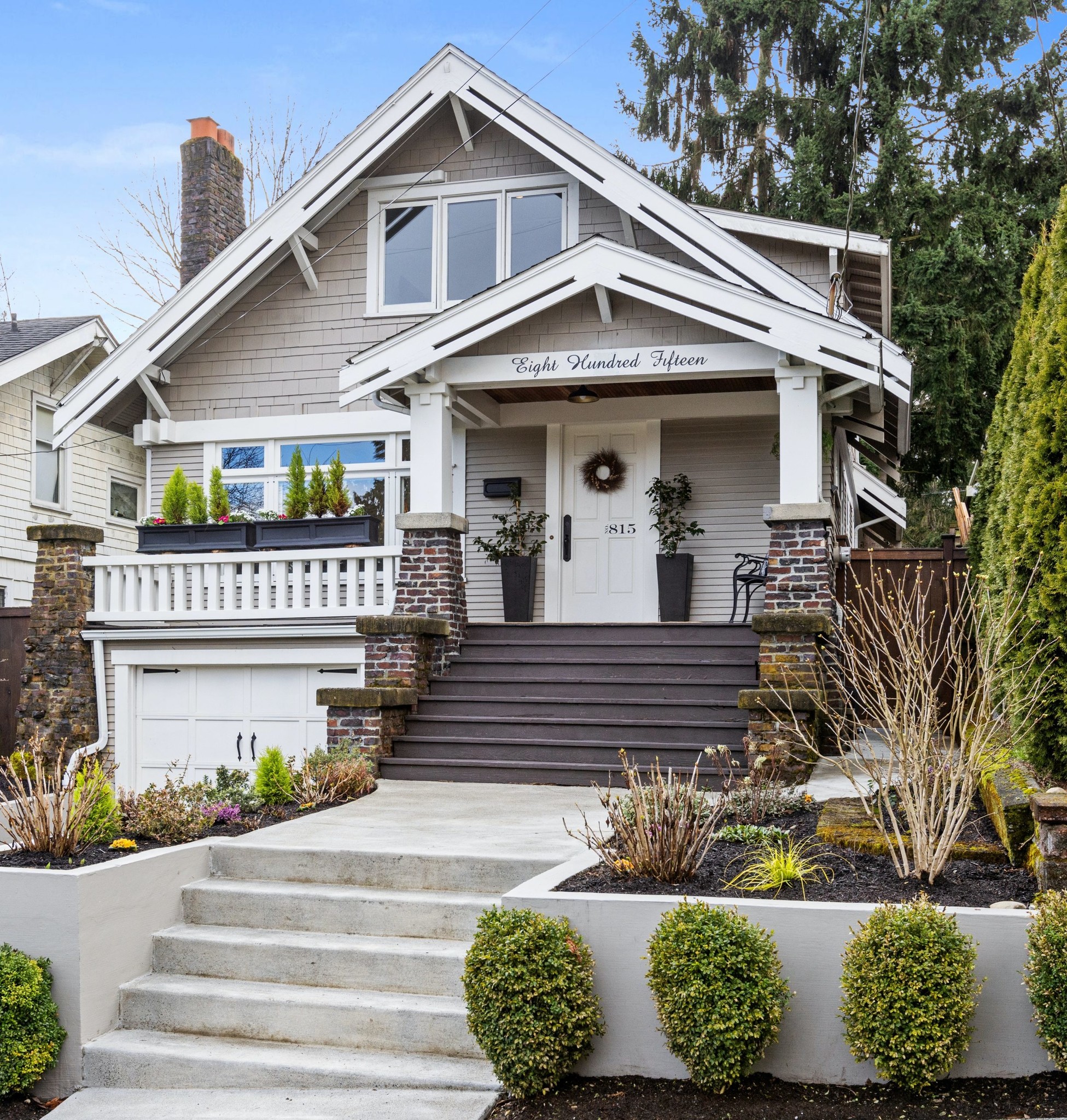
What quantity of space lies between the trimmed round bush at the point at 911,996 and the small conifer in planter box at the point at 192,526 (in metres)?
8.79

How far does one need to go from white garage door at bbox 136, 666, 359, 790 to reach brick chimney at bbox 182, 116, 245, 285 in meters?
5.72

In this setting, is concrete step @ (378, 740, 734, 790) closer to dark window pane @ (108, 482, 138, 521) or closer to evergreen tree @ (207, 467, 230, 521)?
evergreen tree @ (207, 467, 230, 521)

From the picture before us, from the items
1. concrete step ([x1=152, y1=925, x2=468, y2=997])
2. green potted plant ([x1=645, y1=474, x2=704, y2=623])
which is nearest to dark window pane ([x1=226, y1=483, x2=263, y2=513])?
green potted plant ([x1=645, y1=474, x2=704, y2=623])

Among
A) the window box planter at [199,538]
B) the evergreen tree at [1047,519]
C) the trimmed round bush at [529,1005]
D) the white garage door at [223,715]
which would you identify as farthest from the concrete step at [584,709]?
the trimmed round bush at [529,1005]

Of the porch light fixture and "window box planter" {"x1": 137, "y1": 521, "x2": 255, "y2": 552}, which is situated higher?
the porch light fixture

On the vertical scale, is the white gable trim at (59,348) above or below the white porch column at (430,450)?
above

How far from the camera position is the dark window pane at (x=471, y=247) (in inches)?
502

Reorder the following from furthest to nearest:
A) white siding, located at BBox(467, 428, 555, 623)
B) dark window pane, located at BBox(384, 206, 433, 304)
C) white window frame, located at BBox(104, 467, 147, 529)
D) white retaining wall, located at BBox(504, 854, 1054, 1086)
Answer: white window frame, located at BBox(104, 467, 147, 529) < dark window pane, located at BBox(384, 206, 433, 304) < white siding, located at BBox(467, 428, 555, 623) < white retaining wall, located at BBox(504, 854, 1054, 1086)

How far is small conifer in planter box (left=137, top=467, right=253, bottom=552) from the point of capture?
455 inches

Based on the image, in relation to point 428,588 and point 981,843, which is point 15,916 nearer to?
point 981,843

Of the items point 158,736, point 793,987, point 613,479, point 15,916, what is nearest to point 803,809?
point 793,987

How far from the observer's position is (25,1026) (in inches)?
188

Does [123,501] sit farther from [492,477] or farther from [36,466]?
[492,477]

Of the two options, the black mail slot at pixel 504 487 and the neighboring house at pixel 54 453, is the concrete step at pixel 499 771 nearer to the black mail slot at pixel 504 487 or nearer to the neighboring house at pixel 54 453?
the black mail slot at pixel 504 487
